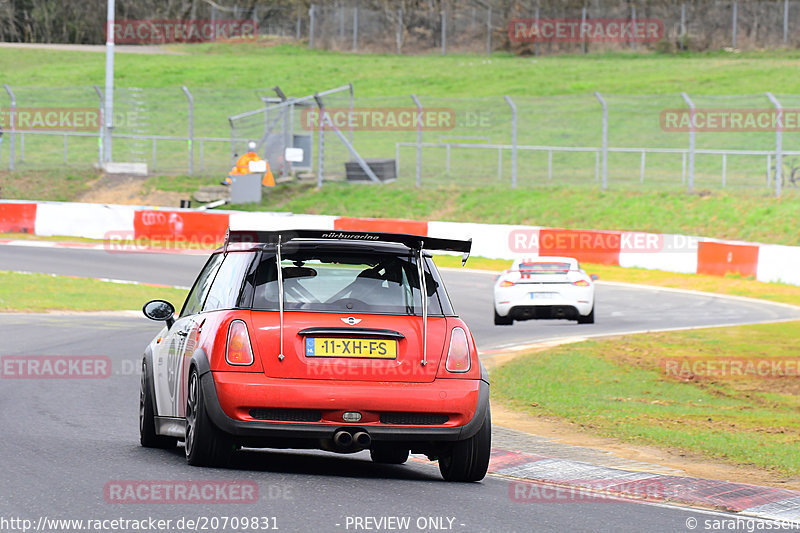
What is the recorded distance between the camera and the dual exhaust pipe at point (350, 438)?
23.4 ft

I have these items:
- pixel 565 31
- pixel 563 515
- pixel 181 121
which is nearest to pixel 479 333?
pixel 563 515

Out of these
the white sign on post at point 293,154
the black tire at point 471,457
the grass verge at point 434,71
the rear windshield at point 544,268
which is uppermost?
the grass verge at point 434,71

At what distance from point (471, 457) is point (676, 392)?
6375mm

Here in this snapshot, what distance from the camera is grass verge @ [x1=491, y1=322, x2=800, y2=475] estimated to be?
10.5 meters

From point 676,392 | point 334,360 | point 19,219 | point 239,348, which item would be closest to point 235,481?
point 239,348

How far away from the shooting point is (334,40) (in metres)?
66.0

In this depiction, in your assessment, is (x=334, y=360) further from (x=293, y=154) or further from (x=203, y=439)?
(x=293, y=154)

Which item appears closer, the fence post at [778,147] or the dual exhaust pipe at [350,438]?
the dual exhaust pipe at [350,438]

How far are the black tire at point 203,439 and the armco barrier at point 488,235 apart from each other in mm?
16866

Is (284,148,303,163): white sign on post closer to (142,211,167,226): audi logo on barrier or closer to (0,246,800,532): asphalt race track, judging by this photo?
(142,211,167,226): audi logo on barrier

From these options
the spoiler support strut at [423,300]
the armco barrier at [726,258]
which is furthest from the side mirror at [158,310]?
the armco barrier at [726,258]

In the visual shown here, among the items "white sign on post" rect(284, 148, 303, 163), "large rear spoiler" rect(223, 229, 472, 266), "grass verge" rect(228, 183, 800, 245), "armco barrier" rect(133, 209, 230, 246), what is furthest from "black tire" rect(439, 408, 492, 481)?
"white sign on post" rect(284, 148, 303, 163)

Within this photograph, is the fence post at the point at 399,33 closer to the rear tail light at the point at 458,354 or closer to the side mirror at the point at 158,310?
the side mirror at the point at 158,310

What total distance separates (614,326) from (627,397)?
6.37 metres
